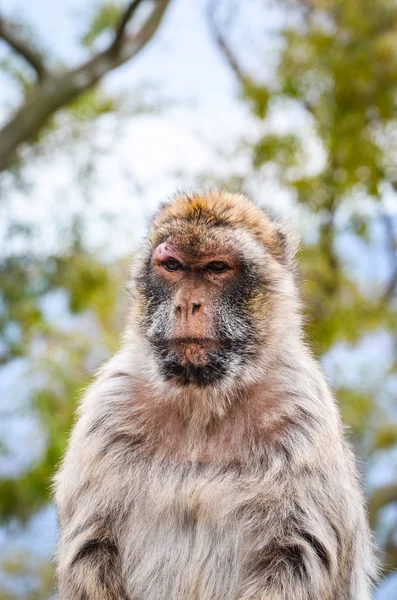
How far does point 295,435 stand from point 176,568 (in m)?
0.70

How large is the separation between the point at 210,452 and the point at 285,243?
1075mm

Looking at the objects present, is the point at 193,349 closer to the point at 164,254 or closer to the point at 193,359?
the point at 193,359

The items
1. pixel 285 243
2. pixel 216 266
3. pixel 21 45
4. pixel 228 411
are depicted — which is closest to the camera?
pixel 216 266

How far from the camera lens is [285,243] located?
397 cm

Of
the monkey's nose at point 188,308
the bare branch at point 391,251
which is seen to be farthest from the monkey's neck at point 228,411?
the bare branch at point 391,251

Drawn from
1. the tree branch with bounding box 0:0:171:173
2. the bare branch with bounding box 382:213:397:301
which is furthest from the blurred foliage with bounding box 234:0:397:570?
the tree branch with bounding box 0:0:171:173

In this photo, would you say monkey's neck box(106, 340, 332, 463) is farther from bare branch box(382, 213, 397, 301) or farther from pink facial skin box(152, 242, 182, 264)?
bare branch box(382, 213, 397, 301)

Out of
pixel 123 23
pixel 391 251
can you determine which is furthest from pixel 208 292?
pixel 391 251

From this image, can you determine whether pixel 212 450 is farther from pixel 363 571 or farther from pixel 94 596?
pixel 363 571

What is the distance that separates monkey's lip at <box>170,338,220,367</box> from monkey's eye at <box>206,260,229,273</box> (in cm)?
28

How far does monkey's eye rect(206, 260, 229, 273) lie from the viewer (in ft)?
11.0

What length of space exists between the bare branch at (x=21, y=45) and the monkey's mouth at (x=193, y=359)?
7.20 meters

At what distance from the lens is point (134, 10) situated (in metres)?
9.59

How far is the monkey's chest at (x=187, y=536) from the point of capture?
3.32 metres
